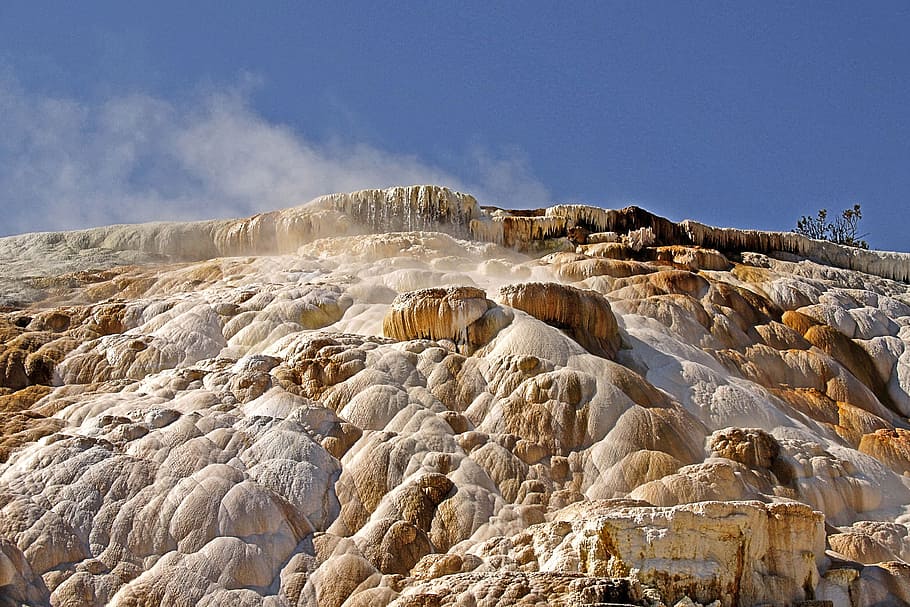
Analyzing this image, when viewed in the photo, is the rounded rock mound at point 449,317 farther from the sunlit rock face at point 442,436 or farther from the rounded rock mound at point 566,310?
the rounded rock mound at point 566,310

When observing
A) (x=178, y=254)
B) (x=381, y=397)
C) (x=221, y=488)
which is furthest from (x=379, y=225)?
(x=221, y=488)

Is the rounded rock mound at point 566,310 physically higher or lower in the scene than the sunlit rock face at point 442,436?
higher

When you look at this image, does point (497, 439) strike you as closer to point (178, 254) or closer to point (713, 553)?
point (713, 553)

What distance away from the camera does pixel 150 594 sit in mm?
8914

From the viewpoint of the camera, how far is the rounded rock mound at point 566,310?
13.6 metres

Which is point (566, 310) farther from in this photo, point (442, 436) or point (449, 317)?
point (442, 436)

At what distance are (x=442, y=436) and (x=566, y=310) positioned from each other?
3.44 m

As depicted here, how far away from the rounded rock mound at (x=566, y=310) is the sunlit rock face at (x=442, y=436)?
0.14 feet

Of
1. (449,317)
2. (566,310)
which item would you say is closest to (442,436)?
(449,317)

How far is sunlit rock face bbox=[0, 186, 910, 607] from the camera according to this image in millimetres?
8953

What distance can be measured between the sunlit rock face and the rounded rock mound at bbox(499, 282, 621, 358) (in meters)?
0.04

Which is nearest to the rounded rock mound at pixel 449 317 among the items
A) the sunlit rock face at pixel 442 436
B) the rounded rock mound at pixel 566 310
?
the sunlit rock face at pixel 442 436

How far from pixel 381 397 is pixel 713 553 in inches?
175

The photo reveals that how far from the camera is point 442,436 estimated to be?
36.3ft
